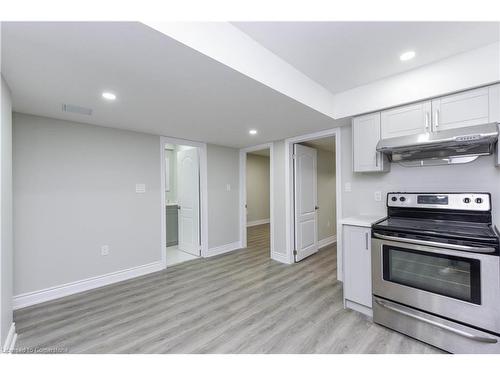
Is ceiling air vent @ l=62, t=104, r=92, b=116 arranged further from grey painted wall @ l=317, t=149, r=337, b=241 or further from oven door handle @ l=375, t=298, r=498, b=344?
grey painted wall @ l=317, t=149, r=337, b=241

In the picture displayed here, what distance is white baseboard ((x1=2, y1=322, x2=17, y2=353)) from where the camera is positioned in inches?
67.8

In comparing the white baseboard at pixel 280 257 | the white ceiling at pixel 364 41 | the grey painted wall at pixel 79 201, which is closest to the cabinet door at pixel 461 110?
the white ceiling at pixel 364 41

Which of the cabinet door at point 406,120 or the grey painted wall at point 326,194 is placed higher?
the cabinet door at point 406,120

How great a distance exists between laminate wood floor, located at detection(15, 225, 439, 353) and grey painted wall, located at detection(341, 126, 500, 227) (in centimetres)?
116

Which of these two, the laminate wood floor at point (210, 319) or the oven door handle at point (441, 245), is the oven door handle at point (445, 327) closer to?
the laminate wood floor at point (210, 319)

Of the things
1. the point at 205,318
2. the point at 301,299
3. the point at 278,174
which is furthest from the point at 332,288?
the point at 278,174

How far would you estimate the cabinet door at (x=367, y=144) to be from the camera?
8.23 ft

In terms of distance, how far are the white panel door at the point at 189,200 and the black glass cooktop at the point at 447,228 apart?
10.2ft

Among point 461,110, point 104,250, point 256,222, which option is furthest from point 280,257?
point 256,222

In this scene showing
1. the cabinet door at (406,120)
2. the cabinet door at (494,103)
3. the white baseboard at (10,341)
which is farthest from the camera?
the cabinet door at (406,120)

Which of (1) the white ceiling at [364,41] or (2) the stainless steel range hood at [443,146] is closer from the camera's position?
(1) the white ceiling at [364,41]

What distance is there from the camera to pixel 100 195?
304cm

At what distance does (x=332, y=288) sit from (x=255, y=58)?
278cm

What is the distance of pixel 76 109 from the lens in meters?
2.43
